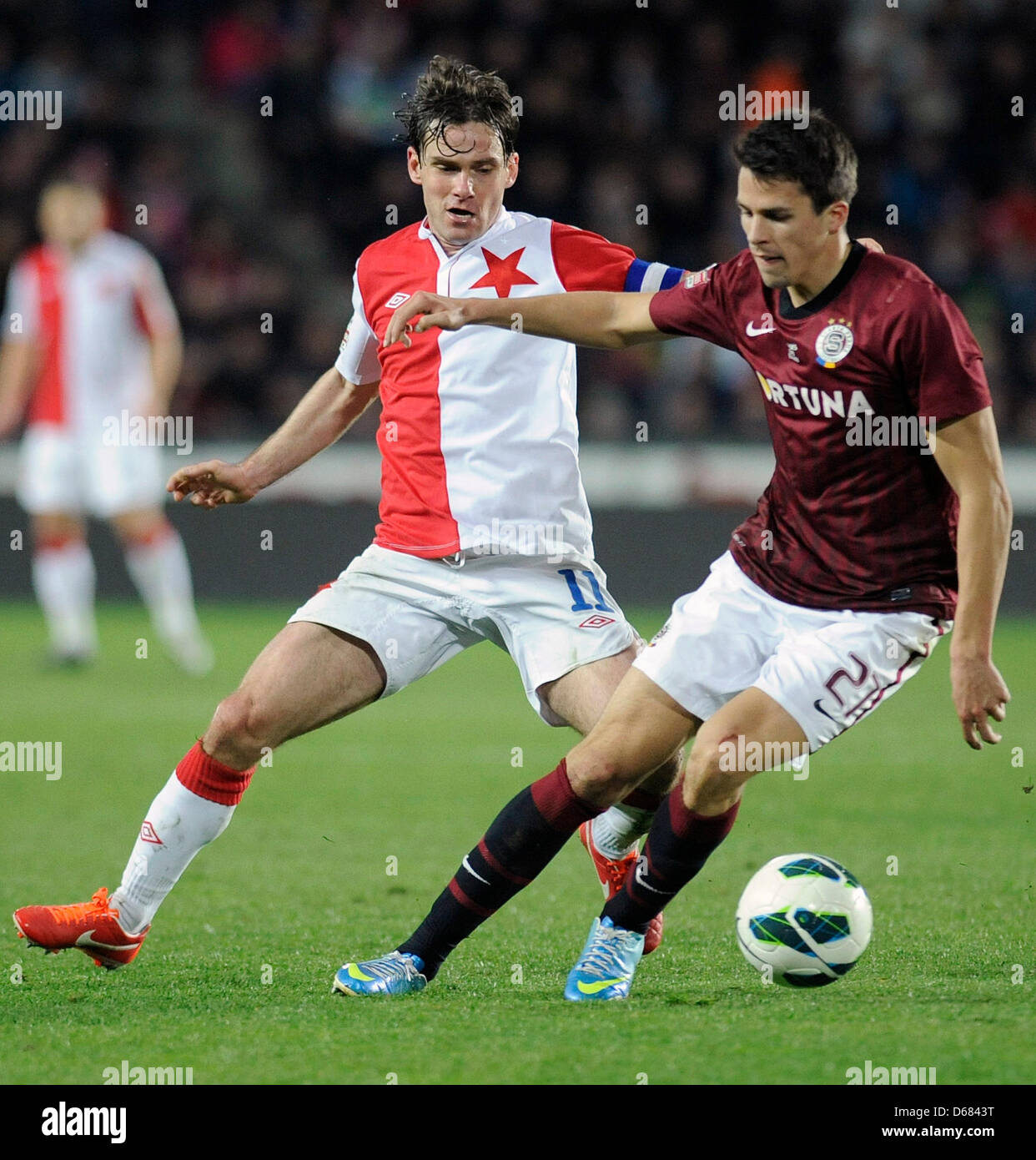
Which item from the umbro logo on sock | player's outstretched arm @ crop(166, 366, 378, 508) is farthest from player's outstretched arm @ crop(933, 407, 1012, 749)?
the umbro logo on sock

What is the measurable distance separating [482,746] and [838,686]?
15.4 ft

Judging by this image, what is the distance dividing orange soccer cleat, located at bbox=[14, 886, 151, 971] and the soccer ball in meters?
1.56

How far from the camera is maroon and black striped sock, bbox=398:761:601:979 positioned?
4172 millimetres

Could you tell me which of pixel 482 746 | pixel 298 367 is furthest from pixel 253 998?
pixel 298 367

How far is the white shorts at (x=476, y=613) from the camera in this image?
4520mm

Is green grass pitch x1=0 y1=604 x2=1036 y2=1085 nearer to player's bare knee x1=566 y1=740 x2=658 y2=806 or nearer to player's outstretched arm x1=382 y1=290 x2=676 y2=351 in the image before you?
player's bare knee x1=566 y1=740 x2=658 y2=806

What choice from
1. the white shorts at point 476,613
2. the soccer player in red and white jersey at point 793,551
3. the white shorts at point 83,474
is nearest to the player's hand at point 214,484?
the white shorts at point 476,613

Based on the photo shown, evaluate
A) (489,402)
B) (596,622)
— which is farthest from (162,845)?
(489,402)

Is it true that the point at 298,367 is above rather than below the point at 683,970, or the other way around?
above

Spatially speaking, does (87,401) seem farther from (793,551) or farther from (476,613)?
(793,551)

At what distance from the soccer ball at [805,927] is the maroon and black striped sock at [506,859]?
470mm
